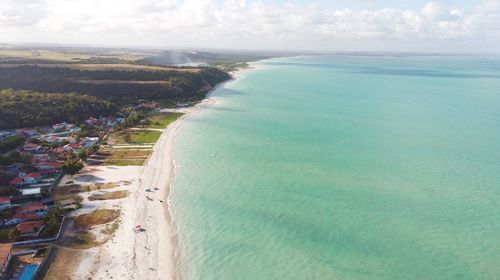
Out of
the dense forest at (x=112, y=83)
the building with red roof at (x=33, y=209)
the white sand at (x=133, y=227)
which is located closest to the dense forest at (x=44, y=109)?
the dense forest at (x=112, y=83)

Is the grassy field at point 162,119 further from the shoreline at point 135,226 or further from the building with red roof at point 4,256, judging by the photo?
the building with red roof at point 4,256

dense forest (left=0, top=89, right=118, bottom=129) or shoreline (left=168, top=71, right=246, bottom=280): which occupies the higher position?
dense forest (left=0, top=89, right=118, bottom=129)

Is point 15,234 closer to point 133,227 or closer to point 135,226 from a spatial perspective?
point 133,227

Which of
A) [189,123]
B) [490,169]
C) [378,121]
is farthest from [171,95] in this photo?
[490,169]

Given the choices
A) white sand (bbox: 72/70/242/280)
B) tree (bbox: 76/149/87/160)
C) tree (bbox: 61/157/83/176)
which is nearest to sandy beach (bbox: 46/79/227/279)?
white sand (bbox: 72/70/242/280)

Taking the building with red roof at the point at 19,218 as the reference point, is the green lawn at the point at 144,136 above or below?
above

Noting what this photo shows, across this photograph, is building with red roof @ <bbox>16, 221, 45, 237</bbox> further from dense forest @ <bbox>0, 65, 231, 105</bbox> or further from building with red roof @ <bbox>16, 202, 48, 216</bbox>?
dense forest @ <bbox>0, 65, 231, 105</bbox>
